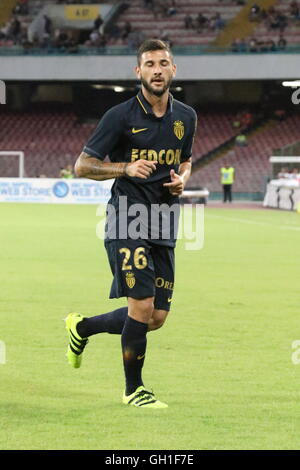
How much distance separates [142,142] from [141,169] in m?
0.29

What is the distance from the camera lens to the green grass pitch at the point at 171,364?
5.87 metres

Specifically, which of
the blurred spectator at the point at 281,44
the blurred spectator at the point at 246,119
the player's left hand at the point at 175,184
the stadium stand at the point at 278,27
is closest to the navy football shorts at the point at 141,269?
the player's left hand at the point at 175,184

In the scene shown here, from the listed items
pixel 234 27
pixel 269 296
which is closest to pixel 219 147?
pixel 234 27

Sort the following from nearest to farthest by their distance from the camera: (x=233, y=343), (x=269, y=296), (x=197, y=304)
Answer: (x=233, y=343) → (x=197, y=304) → (x=269, y=296)

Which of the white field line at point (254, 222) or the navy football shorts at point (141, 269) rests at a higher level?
the navy football shorts at point (141, 269)

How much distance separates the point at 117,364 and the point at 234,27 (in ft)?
157

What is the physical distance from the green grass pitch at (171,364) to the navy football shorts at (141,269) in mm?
719

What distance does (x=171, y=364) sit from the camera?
8281mm

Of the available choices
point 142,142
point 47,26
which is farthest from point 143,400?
point 47,26

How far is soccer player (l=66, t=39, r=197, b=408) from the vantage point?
21.5 feet

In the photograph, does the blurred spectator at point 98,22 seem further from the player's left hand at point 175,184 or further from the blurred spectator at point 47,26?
the player's left hand at point 175,184

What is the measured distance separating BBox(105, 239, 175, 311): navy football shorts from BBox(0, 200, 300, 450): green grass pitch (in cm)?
72
